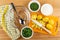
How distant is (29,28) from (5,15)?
0.58 ft

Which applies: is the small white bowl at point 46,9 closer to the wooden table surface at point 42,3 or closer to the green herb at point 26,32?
the wooden table surface at point 42,3

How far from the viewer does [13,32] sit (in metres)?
1.22

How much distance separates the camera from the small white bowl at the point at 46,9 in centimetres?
126

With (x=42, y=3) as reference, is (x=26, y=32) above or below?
below

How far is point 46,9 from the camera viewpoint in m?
1.28

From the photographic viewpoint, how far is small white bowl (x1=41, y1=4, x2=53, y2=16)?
1259 millimetres

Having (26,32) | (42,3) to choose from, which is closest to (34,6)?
(42,3)

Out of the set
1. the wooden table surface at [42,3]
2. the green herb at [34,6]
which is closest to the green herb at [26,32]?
the wooden table surface at [42,3]

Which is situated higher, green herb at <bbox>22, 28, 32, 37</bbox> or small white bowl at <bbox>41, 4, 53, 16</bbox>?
small white bowl at <bbox>41, 4, 53, 16</bbox>

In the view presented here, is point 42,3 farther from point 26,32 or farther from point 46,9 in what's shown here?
point 26,32

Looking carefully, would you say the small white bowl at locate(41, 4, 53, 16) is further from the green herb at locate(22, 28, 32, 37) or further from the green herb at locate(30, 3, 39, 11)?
the green herb at locate(22, 28, 32, 37)

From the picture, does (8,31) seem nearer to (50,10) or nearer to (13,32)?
(13,32)

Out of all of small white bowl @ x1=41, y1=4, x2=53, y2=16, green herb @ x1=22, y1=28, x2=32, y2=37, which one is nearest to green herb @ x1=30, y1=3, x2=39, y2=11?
small white bowl @ x1=41, y1=4, x2=53, y2=16

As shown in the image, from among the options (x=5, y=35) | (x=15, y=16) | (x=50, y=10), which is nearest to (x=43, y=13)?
(x=50, y=10)
